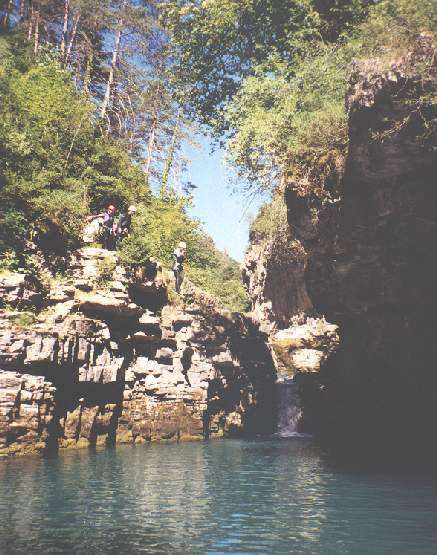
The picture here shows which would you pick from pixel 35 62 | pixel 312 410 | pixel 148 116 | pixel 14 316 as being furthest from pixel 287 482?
pixel 148 116

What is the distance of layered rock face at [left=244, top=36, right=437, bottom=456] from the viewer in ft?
39.9

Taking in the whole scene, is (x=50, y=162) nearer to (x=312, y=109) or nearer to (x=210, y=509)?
(x=312, y=109)

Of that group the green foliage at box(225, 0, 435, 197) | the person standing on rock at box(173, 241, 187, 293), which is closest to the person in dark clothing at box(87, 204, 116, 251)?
the person standing on rock at box(173, 241, 187, 293)

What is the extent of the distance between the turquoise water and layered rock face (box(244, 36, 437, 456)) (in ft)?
18.8

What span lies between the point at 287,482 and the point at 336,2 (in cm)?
2238

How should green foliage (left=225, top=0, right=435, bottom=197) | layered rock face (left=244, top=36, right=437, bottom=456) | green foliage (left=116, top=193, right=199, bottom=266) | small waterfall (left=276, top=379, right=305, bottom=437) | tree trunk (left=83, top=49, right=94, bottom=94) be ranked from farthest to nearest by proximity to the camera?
1. small waterfall (left=276, top=379, right=305, bottom=437)
2. tree trunk (left=83, top=49, right=94, bottom=94)
3. green foliage (left=116, top=193, right=199, bottom=266)
4. green foliage (left=225, top=0, right=435, bottom=197)
5. layered rock face (left=244, top=36, right=437, bottom=456)

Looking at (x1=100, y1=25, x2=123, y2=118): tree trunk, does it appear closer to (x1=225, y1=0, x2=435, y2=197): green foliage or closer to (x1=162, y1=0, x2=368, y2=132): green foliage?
(x1=162, y1=0, x2=368, y2=132): green foliage

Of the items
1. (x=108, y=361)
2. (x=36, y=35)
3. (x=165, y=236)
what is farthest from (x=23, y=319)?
(x=36, y=35)

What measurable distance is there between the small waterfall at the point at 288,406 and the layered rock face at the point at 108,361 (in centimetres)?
539

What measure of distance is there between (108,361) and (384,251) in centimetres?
1239

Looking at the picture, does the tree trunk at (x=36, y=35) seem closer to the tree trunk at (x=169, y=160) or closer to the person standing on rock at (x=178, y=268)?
the tree trunk at (x=169, y=160)

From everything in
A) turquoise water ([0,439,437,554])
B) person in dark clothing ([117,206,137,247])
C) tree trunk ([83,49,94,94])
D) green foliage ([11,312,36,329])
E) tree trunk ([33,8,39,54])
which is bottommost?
turquoise water ([0,439,437,554])

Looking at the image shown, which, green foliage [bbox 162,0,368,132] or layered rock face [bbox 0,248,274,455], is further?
green foliage [bbox 162,0,368,132]

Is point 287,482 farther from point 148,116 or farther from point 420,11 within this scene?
point 148,116
